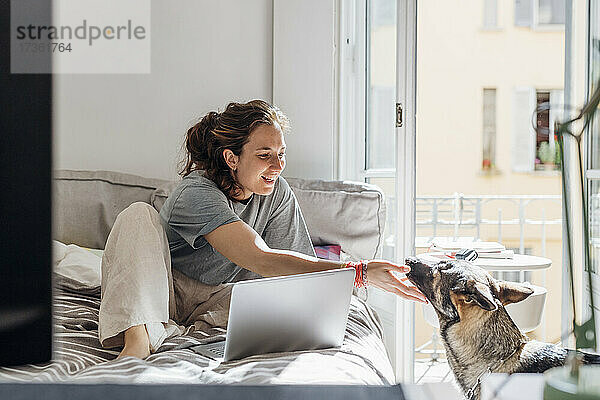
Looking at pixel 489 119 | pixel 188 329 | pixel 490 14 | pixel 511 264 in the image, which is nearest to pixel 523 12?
pixel 490 14

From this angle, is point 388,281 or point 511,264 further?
point 511,264

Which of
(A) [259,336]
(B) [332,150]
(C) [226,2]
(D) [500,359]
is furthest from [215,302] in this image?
(C) [226,2]

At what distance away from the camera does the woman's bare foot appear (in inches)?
47.4

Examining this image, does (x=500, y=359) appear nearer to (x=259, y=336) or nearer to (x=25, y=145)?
(x=259, y=336)

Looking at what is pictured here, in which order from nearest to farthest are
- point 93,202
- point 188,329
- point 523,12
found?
point 188,329
point 93,202
point 523,12

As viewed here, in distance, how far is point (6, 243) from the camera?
0.41 meters

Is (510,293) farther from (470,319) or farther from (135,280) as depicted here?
(135,280)

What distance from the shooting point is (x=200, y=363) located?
1.12 meters

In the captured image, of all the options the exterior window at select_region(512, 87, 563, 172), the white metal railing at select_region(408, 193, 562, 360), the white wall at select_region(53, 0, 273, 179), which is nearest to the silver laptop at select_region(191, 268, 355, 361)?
the white wall at select_region(53, 0, 273, 179)

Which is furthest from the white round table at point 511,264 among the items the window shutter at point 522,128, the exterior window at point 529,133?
the window shutter at point 522,128

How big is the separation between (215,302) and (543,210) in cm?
293

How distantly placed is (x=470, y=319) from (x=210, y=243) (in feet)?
1.94

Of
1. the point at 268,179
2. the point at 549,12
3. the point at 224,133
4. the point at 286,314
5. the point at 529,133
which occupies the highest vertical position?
the point at 549,12

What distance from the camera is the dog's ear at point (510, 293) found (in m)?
1.33
